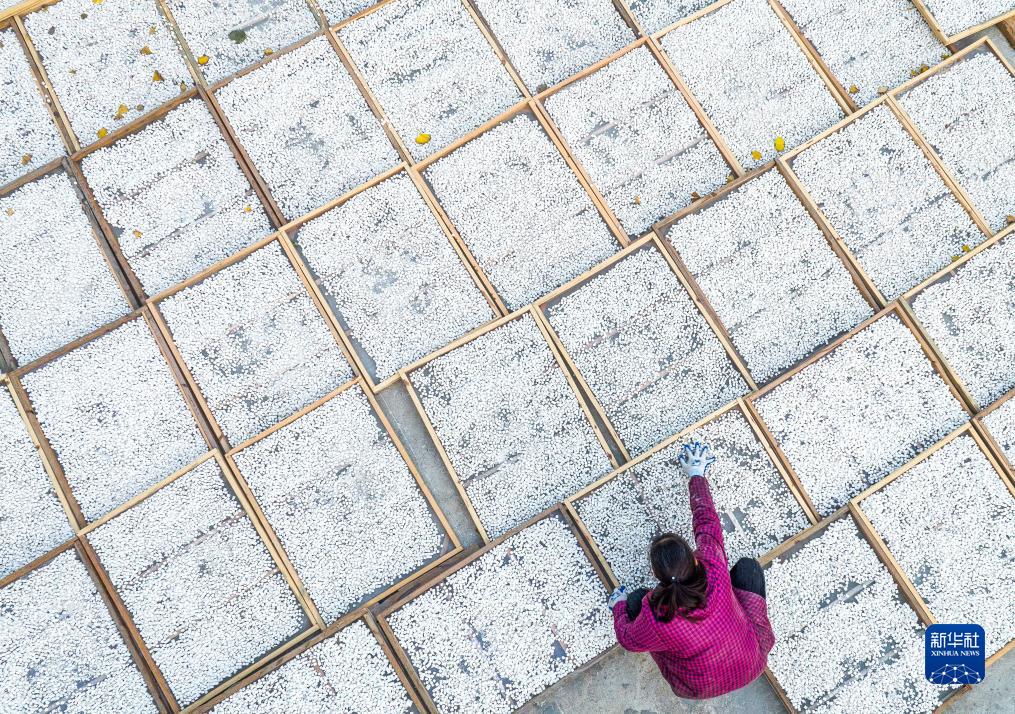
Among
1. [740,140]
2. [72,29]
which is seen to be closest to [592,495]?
[740,140]

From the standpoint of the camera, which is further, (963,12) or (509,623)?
(963,12)

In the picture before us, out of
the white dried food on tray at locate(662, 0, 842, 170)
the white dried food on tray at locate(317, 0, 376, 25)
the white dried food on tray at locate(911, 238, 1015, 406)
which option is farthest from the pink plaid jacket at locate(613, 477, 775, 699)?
the white dried food on tray at locate(317, 0, 376, 25)

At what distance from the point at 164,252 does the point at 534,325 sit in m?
1.12

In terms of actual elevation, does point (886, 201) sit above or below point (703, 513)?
above

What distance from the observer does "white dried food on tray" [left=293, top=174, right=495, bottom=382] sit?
2.27 metres

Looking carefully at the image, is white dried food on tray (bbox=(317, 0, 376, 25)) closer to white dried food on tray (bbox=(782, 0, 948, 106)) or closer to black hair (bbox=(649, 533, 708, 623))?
white dried food on tray (bbox=(782, 0, 948, 106))

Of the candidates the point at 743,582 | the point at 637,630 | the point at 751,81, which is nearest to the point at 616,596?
the point at 637,630

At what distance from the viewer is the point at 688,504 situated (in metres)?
2.16

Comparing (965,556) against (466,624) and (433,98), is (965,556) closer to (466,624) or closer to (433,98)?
(466,624)

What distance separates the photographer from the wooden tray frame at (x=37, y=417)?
2145 mm

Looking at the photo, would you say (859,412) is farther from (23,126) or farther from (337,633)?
(23,126)

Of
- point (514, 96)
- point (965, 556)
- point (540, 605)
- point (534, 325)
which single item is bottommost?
point (965, 556)

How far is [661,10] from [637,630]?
1914 millimetres

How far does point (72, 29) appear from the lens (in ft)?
8.01
